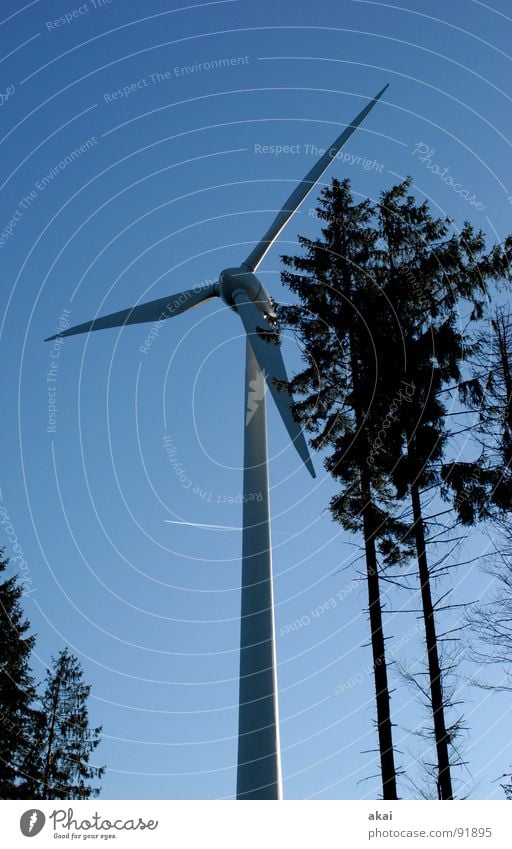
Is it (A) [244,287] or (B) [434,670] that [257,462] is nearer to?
(A) [244,287]

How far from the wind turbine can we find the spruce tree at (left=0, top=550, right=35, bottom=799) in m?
12.3

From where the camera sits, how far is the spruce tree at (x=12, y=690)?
116 ft

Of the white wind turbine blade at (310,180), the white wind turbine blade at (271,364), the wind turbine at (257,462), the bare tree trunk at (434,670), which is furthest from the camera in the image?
the white wind turbine blade at (310,180)

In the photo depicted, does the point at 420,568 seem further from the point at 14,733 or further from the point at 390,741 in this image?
the point at 14,733

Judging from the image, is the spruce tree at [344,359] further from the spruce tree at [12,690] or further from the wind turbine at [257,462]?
the spruce tree at [12,690]

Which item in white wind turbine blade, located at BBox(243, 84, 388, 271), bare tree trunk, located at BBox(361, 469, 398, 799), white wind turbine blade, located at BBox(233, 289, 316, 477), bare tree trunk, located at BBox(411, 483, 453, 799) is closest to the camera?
bare tree trunk, located at BBox(411, 483, 453, 799)

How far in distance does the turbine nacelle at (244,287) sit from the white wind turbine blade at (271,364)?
468 mm

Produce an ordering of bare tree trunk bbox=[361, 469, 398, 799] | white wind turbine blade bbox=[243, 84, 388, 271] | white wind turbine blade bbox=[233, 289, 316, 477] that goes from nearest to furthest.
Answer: bare tree trunk bbox=[361, 469, 398, 799] → white wind turbine blade bbox=[233, 289, 316, 477] → white wind turbine blade bbox=[243, 84, 388, 271]

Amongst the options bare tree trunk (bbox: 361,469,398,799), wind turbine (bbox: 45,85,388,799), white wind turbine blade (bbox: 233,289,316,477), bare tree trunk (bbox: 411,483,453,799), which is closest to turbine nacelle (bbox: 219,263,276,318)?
wind turbine (bbox: 45,85,388,799)

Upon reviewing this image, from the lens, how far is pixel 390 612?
2386cm

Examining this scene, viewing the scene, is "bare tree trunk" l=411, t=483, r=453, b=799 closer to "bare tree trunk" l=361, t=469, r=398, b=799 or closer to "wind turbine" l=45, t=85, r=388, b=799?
"bare tree trunk" l=361, t=469, r=398, b=799

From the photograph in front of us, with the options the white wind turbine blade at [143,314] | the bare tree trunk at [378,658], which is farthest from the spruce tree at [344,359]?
the white wind turbine blade at [143,314]

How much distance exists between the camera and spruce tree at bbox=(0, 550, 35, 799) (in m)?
35.5
